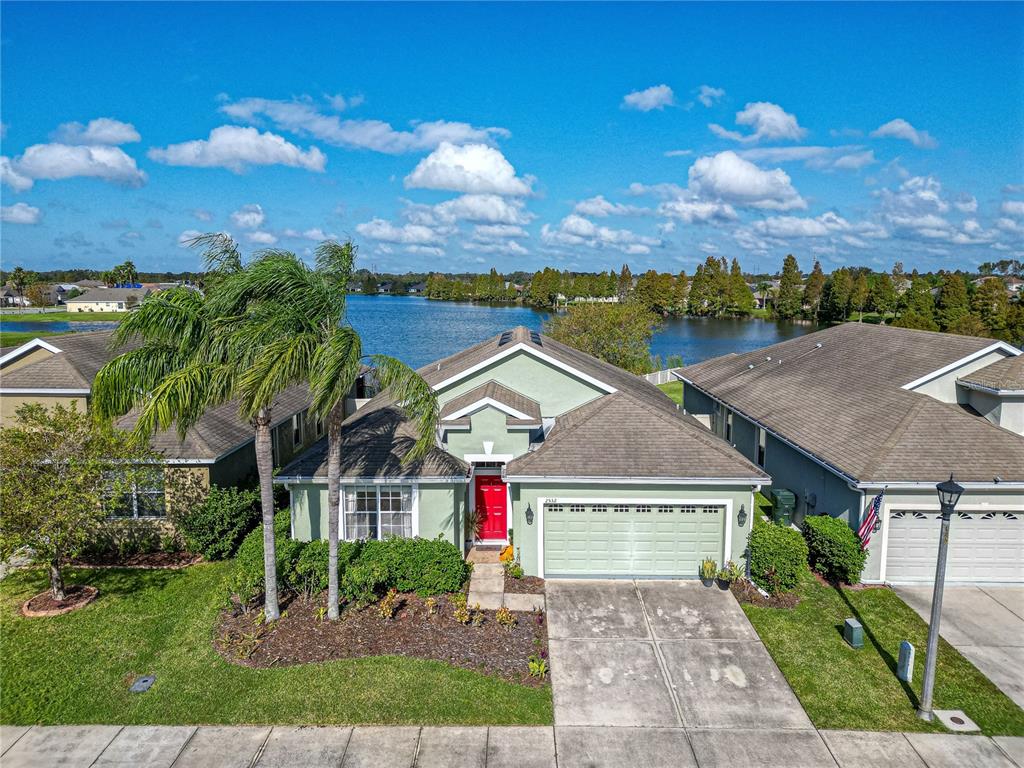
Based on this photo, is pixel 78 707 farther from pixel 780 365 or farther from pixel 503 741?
pixel 780 365

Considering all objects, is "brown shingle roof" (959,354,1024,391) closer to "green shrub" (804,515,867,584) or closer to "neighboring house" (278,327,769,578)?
"green shrub" (804,515,867,584)

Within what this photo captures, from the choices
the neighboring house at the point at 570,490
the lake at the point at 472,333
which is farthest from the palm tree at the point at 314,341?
the lake at the point at 472,333

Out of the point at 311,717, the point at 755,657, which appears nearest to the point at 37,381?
the point at 311,717

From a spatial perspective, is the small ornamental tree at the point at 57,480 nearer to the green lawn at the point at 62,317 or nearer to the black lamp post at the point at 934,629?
the black lamp post at the point at 934,629

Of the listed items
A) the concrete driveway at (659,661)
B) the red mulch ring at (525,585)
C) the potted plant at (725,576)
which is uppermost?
the potted plant at (725,576)

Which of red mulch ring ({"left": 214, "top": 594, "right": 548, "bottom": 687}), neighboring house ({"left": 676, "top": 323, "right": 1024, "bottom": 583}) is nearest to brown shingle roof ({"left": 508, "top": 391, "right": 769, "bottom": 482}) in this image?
neighboring house ({"left": 676, "top": 323, "right": 1024, "bottom": 583})

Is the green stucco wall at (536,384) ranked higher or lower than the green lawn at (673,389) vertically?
higher

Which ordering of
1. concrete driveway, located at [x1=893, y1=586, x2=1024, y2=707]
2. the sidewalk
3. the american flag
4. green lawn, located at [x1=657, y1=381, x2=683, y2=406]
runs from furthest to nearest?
green lawn, located at [x1=657, y1=381, x2=683, y2=406]
the american flag
concrete driveway, located at [x1=893, y1=586, x2=1024, y2=707]
the sidewalk
